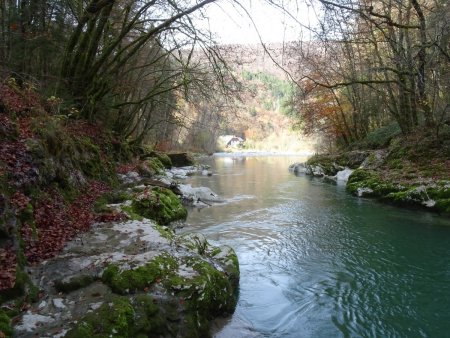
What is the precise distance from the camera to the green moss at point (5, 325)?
2867 millimetres

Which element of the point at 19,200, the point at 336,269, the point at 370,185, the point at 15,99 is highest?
the point at 15,99

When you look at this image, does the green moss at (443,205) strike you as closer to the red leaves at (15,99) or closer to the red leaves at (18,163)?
the red leaves at (18,163)

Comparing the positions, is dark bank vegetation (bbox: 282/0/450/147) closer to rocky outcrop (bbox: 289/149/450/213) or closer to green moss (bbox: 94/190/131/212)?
rocky outcrop (bbox: 289/149/450/213)

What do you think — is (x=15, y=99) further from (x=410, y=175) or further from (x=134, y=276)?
(x=410, y=175)

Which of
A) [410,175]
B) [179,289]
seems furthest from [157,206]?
[410,175]

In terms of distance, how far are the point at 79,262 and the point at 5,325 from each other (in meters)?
1.44

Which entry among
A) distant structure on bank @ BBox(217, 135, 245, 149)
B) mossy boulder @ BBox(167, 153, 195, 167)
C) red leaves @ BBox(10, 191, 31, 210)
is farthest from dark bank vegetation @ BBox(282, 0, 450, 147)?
distant structure on bank @ BBox(217, 135, 245, 149)

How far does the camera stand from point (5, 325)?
2.92 m

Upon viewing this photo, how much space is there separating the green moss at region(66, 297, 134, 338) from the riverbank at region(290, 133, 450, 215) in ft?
30.6

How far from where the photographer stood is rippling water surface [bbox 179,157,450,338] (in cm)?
450

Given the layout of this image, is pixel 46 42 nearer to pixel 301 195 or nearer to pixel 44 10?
pixel 44 10

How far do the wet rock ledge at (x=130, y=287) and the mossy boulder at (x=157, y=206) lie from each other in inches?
97.1

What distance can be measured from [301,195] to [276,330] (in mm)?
10048

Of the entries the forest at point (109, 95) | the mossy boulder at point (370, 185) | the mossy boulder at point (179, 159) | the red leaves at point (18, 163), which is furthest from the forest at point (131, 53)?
the mossy boulder at point (179, 159)
